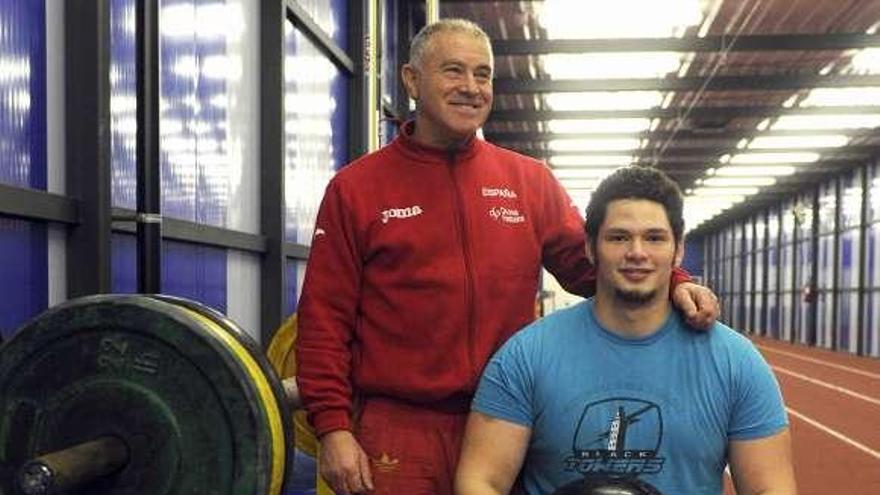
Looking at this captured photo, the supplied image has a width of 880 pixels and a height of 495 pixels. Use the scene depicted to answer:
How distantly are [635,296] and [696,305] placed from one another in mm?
142

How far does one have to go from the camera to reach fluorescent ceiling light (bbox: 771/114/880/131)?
12.5 metres

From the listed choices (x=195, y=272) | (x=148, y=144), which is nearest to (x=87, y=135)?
(x=148, y=144)

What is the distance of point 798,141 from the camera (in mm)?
14469

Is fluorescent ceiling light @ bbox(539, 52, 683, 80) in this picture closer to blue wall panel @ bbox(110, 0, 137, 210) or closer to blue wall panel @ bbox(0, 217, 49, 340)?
blue wall panel @ bbox(110, 0, 137, 210)

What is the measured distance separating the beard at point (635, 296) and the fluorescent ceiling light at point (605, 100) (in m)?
8.95

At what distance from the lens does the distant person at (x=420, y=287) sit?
81.7 inches

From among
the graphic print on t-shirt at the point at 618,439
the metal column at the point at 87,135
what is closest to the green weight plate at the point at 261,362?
the graphic print on t-shirt at the point at 618,439

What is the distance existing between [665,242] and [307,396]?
2.61 feet

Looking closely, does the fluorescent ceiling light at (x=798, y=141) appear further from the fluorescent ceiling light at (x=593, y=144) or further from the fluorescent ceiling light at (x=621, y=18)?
the fluorescent ceiling light at (x=621, y=18)

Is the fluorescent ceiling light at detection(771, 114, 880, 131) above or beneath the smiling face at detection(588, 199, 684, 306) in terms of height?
above

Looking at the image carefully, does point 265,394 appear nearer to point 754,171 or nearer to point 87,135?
point 87,135

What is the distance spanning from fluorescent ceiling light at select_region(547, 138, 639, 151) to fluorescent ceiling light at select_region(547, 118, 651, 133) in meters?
0.68

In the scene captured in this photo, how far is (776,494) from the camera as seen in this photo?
190cm

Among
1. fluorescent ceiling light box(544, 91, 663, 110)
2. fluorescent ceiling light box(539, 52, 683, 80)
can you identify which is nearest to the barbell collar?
fluorescent ceiling light box(539, 52, 683, 80)
